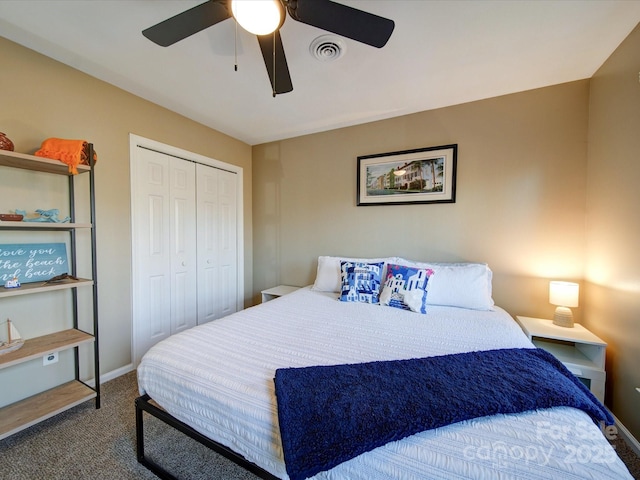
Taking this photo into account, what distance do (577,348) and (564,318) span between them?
0.30 m

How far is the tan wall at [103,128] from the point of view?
A: 1678 millimetres

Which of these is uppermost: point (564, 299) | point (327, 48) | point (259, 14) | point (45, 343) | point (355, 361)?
Result: point (327, 48)

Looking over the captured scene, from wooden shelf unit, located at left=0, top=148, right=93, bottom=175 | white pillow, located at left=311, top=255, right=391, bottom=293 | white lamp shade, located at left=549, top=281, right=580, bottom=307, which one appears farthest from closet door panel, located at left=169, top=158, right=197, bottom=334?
white lamp shade, located at left=549, top=281, right=580, bottom=307

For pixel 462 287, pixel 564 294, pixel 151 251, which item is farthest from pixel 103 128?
pixel 564 294

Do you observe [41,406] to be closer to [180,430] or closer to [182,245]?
[180,430]

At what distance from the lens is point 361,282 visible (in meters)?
2.28

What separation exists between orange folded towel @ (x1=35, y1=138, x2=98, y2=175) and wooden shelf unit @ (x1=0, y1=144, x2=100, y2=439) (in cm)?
4

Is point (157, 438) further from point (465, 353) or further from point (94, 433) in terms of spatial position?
point (465, 353)

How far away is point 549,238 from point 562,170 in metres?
0.57

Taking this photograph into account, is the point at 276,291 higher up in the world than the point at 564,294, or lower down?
lower down

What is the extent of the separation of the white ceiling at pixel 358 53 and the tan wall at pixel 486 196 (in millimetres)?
205

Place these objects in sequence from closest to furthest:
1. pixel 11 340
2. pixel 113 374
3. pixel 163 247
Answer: pixel 11 340, pixel 113 374, pixel 163 247

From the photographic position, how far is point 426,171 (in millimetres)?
2541

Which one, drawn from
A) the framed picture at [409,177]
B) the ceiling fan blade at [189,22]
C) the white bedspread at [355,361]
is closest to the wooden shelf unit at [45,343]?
the white bedspread at [355,361]
